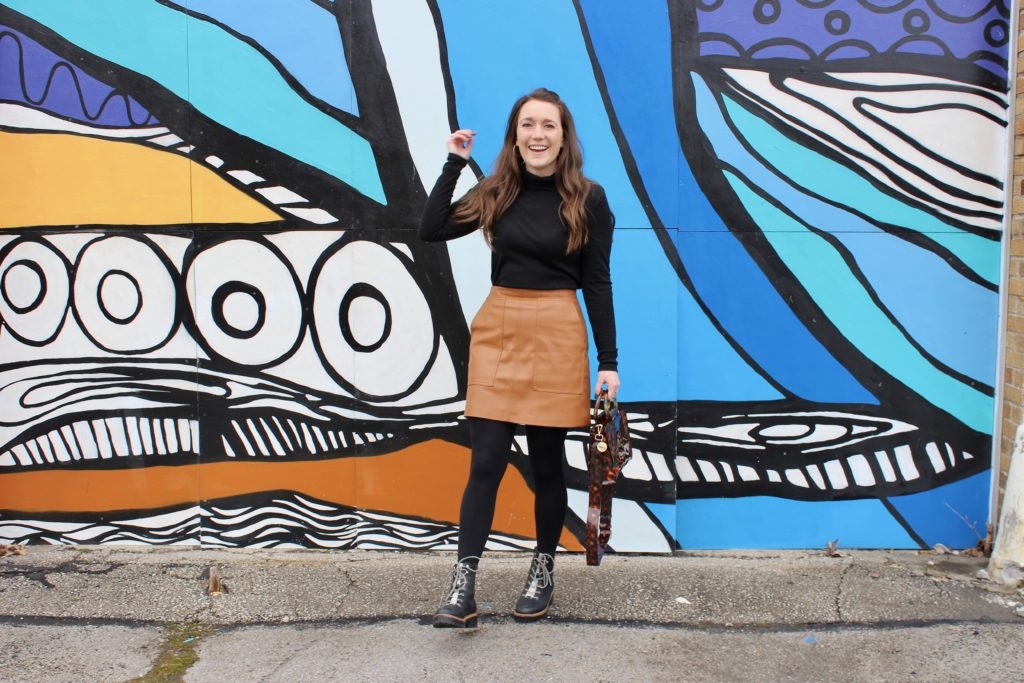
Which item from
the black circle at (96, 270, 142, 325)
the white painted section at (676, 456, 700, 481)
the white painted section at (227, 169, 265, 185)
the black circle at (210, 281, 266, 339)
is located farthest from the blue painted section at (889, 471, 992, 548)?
the black circle at (96, 270, 142, 325)

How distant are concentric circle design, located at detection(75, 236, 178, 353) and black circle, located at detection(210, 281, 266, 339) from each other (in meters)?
0.19

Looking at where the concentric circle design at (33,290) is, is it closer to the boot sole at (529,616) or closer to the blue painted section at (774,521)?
the boot sole at (529,616)

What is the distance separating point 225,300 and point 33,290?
0.85 meters

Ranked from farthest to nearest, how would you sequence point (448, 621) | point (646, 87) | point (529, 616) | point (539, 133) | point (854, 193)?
point (854, 193)
point (646, 87)
point (529, 616)
point (539, 133)
point (448, 621)

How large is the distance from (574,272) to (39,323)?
2463 mm

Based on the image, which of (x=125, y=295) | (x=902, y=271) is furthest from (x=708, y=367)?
(x=125, y=295)

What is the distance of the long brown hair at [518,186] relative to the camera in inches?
125

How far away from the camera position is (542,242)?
318 cm

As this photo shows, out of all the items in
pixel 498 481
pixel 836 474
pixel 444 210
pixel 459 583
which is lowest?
pixel 459 583

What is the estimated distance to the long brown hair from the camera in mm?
3186

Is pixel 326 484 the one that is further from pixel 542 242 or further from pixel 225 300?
pixel 542 242

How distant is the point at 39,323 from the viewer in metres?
4.13

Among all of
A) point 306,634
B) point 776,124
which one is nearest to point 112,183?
point 306,634

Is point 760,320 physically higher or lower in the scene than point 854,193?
lower
